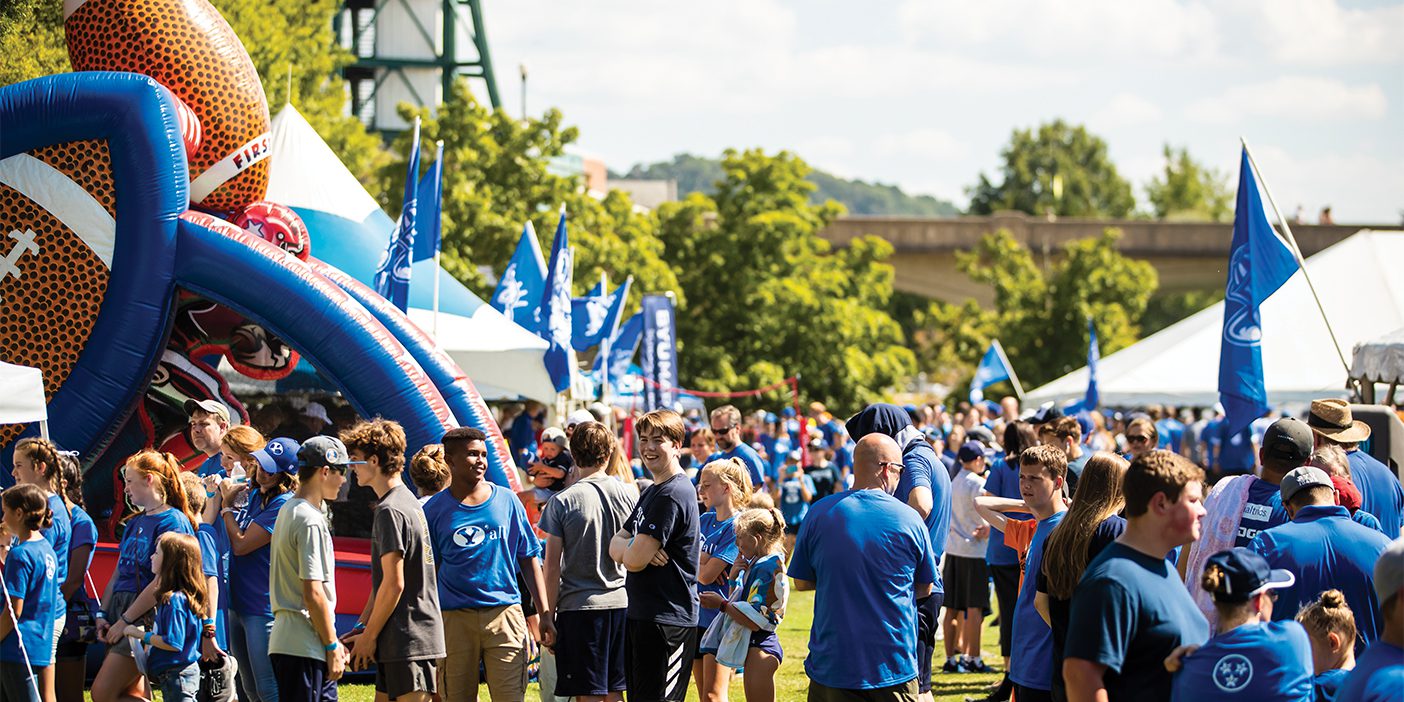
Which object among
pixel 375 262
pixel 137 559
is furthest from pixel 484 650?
pixel 375 262

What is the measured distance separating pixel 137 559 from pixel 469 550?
151cm

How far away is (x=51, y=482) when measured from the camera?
22.9ft

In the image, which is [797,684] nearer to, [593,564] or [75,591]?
[593,564]

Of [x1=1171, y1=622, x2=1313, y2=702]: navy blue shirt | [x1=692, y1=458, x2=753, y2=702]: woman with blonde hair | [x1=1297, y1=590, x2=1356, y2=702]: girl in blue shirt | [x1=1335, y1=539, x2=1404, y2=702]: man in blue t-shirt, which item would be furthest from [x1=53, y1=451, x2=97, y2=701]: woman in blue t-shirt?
[x1=1335, y1=539, x2=1404, y2=702]: man in blue t-shirt

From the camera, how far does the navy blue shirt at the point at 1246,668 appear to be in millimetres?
3824

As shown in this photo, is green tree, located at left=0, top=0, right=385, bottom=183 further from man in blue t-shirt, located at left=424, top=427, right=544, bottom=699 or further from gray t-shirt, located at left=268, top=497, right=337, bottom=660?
gray t-shirt, located at left=268, top=497, right=337, bottom=660

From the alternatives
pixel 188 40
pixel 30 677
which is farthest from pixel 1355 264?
pixel 30 677

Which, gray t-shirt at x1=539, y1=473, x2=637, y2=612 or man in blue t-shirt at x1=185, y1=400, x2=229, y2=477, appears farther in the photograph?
man in blue t-shirt at x1=185, y1=400, x2=229, y2=477

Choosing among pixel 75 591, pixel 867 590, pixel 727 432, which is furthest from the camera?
pixel 727 432

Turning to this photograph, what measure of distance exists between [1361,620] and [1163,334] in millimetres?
19628

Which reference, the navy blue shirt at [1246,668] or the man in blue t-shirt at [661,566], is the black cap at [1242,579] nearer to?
the navy blue shirt at [1246,668]

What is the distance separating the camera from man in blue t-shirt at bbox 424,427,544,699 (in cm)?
681

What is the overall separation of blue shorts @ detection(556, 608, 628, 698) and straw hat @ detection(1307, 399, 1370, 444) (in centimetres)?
333

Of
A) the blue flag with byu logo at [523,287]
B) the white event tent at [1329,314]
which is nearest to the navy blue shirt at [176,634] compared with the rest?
the blue flag with byu logo at [523,287]
